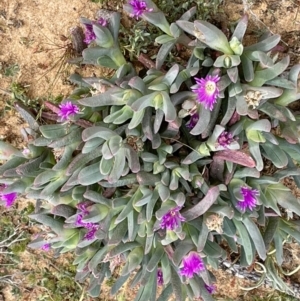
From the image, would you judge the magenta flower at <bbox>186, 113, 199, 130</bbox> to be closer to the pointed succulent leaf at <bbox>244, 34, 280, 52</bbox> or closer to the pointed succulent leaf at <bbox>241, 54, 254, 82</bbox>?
the pointed succulent leaf at <bbox>241, 54, 254, 82</bbox>

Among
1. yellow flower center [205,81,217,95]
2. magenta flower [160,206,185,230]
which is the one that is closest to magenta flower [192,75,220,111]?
yellow flower center [205,81,217,95]

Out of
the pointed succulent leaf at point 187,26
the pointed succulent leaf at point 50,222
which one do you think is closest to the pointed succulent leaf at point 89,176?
the pointed succulent leaf at point 50,222

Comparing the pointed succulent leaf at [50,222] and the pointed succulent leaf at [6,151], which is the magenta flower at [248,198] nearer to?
the pointed succulent leaf at [50,222]

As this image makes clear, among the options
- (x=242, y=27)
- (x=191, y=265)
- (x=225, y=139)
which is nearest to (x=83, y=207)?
(x=191, y=265)

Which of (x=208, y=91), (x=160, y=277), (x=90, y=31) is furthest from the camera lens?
(x=160, y=277)

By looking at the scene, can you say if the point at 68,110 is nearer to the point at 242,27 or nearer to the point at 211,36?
the point at 211,36
